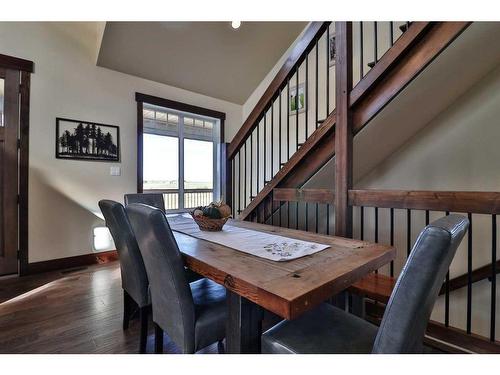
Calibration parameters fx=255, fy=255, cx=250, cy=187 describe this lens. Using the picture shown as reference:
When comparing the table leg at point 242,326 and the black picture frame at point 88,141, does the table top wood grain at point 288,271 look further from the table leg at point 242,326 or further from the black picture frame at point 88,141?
the black picture frame at point 88,141

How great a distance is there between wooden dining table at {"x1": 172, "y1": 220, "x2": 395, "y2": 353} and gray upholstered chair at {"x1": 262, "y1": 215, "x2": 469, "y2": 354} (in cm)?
12

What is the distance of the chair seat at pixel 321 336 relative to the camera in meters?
0.91

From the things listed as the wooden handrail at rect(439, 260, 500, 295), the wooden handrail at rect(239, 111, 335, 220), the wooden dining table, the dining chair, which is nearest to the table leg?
the wooden dining table

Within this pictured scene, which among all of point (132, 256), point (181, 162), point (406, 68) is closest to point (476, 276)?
point (406, 68)

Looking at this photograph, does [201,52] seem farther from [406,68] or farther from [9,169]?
[406,68]

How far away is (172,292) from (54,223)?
2.74 meters

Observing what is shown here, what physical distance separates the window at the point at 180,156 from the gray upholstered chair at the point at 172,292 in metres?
2.83

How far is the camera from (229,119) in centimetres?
462

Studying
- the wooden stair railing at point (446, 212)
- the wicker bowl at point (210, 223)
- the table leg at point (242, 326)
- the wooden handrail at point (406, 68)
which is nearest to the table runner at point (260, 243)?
the wicker bowl at point (210, 223)

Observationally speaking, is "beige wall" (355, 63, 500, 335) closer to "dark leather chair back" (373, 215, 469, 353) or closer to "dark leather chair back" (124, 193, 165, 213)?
"dark leather chair back" (373, 215, 469, 353)

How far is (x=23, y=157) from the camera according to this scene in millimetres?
2791

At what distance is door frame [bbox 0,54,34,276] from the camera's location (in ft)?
9.12

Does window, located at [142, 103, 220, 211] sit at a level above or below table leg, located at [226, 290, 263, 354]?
above
